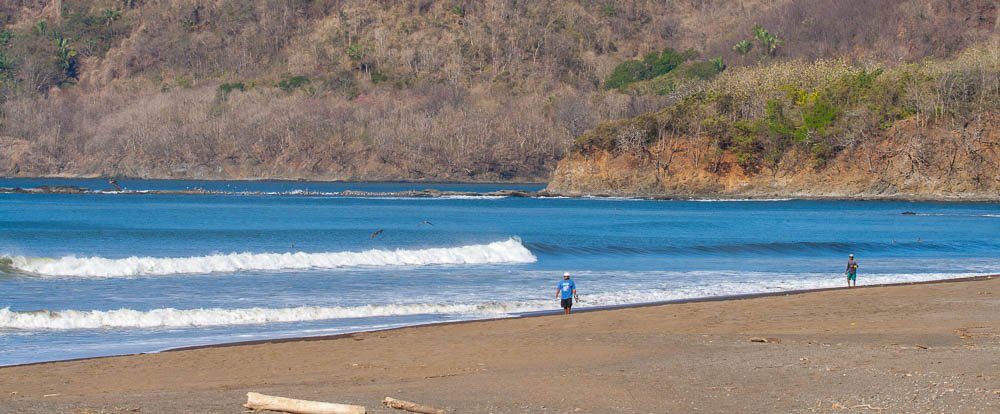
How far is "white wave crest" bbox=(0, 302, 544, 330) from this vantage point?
22.1 metres

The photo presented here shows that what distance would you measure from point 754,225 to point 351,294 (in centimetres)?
4522

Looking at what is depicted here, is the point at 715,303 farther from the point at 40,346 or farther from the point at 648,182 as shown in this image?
the point at 648,182

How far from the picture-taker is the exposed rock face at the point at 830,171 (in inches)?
4129

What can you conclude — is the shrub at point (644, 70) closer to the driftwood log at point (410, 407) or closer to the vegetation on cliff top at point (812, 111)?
the vegetation on cliff top at point (812, 111)

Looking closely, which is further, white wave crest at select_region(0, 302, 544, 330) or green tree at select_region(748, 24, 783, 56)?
green tree at select_region(748, 24, 783, 56)

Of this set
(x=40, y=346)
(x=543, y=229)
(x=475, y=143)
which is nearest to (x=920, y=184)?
(x=543, y=229)

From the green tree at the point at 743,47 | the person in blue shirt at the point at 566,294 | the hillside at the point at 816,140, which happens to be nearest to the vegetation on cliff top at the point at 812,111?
the hillside at the point at 816,140

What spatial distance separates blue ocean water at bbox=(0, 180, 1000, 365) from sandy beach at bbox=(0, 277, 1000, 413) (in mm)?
2589

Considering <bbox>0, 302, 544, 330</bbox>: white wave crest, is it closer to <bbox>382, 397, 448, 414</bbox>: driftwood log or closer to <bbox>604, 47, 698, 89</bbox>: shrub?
<bbox>382, 397, 448, 414</bbox>: driftwood log

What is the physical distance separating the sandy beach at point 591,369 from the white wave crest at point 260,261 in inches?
629

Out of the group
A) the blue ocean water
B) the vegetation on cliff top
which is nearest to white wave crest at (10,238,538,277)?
the blue ocean water

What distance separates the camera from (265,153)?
639 feet

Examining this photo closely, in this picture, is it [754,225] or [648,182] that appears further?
[648,182]

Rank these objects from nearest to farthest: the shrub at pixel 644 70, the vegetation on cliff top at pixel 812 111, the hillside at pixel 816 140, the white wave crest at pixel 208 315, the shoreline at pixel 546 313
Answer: the shoreline at pixel 546 313
the white wave crest at pixel 208 315
the hillside at pixel 816 140
the vegetation on cliff top at pixel 812 111
the shrub at pixel 644 70
